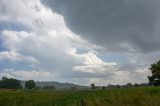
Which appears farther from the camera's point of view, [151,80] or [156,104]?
[151,80]

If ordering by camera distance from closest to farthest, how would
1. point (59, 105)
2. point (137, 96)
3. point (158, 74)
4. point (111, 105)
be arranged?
point (111, 105) → point (137, 96) → point (59, 105) → point (158, 74)

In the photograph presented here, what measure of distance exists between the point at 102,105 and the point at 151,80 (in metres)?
88.5

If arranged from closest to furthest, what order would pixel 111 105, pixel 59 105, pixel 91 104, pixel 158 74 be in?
pixel 91 104
pixel 111 105
pixel 59 105
pixel 158 74

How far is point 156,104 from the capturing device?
68.6ft

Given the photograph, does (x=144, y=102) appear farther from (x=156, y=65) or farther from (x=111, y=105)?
(x=156, y=65)

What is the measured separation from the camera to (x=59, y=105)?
28.9 meters

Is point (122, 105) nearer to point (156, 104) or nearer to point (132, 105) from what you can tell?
point (132, 105)

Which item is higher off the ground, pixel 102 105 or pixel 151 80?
pixel 151 80

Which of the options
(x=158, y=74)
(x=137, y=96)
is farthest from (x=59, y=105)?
(x=158, y=74)

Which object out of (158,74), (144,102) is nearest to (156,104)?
(144,102)

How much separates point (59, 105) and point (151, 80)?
82.2 m

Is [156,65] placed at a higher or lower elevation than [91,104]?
higher

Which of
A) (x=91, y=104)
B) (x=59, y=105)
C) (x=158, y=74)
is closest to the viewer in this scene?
(x=91, y=104)

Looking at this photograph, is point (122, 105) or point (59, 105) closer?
point (122, 105)
